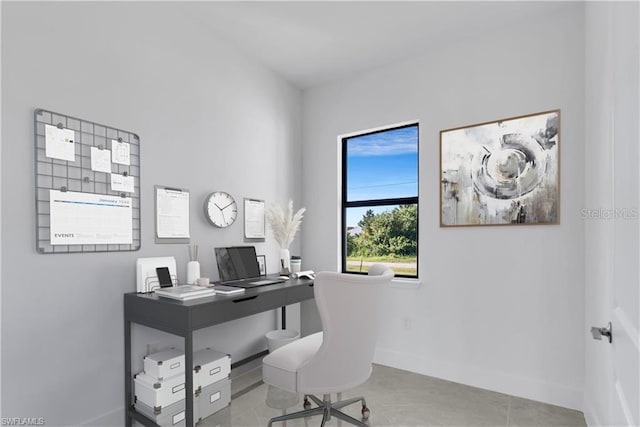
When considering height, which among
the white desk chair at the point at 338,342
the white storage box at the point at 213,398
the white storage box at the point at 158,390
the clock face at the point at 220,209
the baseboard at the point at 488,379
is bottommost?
the baseboard at the point at 488,379

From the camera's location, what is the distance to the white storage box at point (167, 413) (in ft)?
6.04

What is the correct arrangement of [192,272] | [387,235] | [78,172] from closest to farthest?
1. [78,172]
2. [192,272]
3. [387,235]

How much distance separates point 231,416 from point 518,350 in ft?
6.58

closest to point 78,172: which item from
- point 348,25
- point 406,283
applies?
point 348,25

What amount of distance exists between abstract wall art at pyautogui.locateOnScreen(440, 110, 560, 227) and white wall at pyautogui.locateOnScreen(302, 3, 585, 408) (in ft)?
0.20

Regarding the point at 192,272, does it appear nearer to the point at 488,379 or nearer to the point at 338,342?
the point at 338,342

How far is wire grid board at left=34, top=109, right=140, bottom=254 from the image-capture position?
1.67 m

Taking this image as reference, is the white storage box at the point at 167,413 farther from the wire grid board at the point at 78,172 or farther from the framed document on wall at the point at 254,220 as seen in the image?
the framed document on wall at the point at 254,220

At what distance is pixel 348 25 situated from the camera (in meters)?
2.49

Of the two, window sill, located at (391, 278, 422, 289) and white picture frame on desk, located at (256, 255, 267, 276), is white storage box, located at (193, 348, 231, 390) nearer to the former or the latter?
white picture frame on desk, located at (256, 255, 267, 276)

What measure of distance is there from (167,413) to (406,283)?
195cm

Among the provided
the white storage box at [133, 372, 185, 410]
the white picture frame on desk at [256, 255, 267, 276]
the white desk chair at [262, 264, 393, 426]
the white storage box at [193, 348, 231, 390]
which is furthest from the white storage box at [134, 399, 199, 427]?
the white picture frame on desk at [256, 255, 267, 276]

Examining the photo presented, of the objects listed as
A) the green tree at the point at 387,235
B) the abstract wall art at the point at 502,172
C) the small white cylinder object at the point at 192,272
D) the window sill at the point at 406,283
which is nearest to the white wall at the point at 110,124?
the small white cylinder object at the point at 192,272

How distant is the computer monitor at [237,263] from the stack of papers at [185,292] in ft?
1.51
